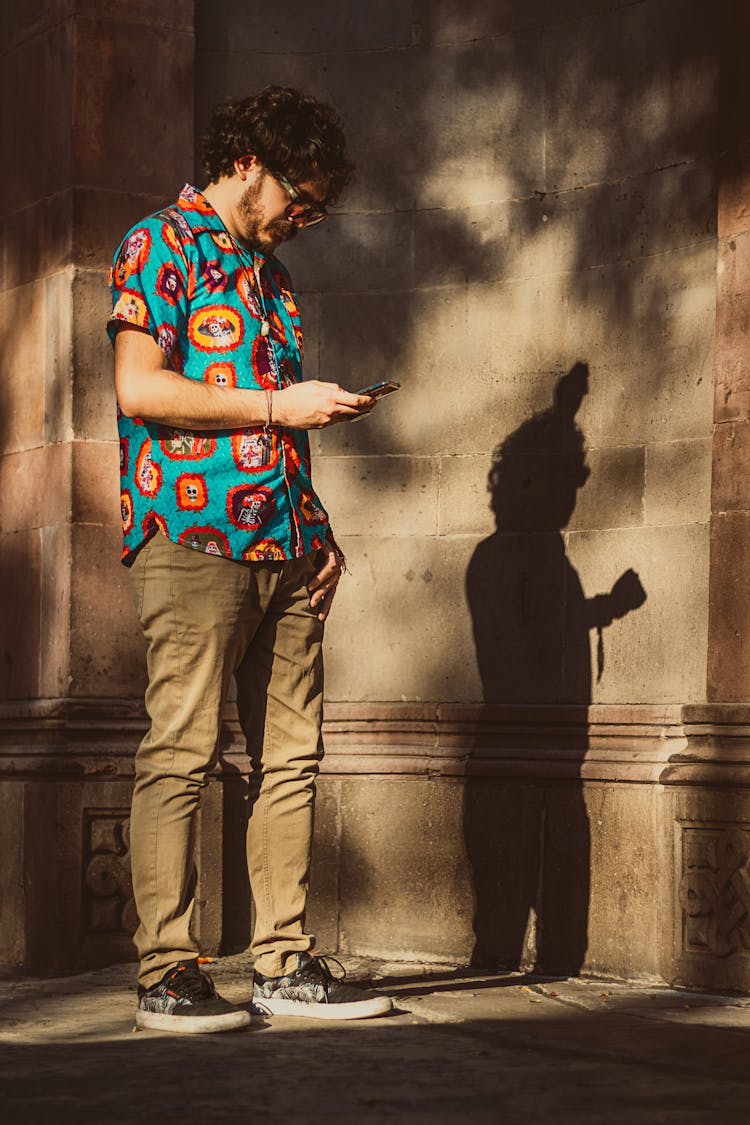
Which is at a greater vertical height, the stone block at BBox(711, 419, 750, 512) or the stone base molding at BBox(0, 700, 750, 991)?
the stone block at BBox(711, 419, 750, 512)

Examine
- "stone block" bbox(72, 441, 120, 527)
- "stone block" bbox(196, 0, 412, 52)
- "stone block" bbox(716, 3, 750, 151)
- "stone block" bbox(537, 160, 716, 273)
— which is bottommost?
"stone block" bbox(72, 441, 120, 527)

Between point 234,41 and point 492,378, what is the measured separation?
1540mm

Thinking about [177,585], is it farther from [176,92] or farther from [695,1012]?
[176,92]

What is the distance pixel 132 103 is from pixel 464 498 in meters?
1.75

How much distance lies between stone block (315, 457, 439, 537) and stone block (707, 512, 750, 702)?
3.89ft

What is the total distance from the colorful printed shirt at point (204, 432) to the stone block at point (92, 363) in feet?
4.48

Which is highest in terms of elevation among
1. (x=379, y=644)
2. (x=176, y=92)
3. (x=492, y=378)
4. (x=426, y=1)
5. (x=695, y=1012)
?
(x=426, y=1)

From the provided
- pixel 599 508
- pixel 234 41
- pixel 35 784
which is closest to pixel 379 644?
pixel 599 508

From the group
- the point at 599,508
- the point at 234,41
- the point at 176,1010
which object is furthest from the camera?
the point at 234,41

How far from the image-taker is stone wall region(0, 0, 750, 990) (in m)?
5.71

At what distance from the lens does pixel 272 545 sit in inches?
178

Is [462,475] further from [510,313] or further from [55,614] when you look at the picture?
[55,614]

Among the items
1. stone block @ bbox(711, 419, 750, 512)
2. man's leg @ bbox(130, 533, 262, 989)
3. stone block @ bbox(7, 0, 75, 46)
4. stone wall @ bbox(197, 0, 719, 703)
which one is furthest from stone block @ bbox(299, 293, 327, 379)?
man's leg @ bbox(130, 533, 262, 989)

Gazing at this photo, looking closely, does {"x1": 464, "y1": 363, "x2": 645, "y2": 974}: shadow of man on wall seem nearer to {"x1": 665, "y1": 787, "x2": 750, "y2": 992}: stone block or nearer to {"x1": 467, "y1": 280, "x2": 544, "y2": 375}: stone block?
{"x1": 467, "y1": 280, "x2": 544, "y2": 375}: stone block
